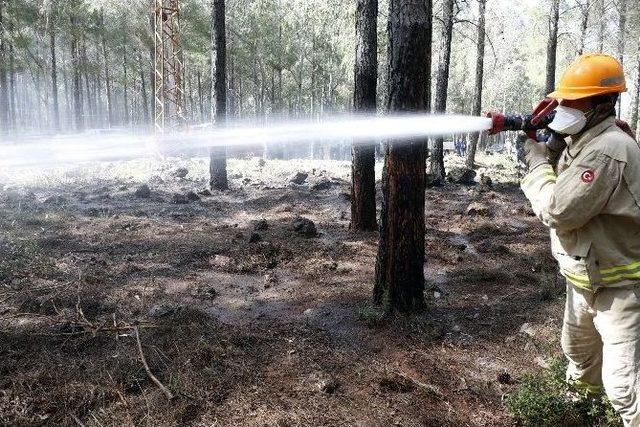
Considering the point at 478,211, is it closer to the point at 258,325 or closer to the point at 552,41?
the point at 258,325

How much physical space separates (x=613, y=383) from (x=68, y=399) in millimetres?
3201

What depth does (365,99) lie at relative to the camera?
25.9 ft

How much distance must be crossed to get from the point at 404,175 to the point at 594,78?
2042mm

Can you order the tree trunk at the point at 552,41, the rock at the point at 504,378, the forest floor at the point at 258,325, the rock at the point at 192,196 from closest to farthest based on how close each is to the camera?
the forest floor at the point at 258,325
the rock at the point at 504,378
the rock at the point at 192,196
the tree trunk at the point at 552,41

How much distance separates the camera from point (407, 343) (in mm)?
4098

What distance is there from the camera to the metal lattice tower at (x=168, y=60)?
20.3 metres

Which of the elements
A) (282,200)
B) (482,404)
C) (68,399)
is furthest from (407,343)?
(282,200)

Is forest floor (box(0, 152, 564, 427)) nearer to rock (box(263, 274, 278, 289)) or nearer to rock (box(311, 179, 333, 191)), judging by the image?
rock (box(263, 274, 278, 289))

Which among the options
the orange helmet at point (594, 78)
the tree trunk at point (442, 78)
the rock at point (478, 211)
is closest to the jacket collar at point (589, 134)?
the orange helmet at point (594, 78)

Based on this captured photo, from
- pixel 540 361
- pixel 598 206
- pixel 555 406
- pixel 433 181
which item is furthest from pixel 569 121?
pixel 433 181

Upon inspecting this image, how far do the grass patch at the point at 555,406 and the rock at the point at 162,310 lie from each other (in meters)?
2.98

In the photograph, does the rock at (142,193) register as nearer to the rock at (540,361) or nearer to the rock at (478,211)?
the rock at (478,211)

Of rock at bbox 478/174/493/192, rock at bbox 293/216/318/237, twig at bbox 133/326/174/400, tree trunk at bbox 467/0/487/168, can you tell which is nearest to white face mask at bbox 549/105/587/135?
twig at bbox 133/326/174/400

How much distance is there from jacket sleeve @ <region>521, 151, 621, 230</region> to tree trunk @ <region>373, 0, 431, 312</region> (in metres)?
1.95
